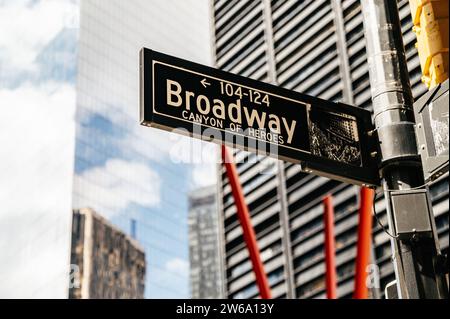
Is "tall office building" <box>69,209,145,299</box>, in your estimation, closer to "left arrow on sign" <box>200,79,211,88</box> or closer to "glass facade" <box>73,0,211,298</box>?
"glass facade" <box>73,0,211,298</box>

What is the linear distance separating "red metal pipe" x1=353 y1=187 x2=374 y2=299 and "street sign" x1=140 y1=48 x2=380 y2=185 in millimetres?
Result: 17062

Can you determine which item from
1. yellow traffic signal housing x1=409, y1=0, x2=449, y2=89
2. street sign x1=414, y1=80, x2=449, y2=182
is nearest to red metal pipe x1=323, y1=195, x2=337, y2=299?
street sign x1=414, y1=80, x2=449, y2=182

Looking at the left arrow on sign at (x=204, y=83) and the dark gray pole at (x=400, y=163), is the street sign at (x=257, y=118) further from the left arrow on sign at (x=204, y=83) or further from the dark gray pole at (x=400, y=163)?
the dark gray pole at (x=400, y=163)

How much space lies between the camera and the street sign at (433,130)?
5500 mm

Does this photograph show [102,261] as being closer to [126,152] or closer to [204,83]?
[126,152]

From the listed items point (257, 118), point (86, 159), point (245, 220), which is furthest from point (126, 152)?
point (257, 118)

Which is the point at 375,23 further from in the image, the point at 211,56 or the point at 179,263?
the point at 179,263

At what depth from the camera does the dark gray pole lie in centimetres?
587

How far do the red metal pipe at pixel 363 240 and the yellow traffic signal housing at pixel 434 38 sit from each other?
59.5 feet

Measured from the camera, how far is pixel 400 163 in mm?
6355

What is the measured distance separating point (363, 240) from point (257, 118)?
1949 cm

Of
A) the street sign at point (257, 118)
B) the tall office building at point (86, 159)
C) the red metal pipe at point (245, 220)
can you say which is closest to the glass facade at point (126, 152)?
the tall office building at point (86, 159)

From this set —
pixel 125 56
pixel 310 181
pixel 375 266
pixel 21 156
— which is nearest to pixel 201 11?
pixel 125 56
